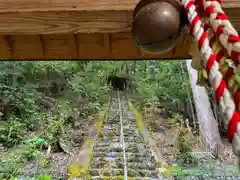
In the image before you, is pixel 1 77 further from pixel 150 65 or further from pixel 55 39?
pixel 55 39

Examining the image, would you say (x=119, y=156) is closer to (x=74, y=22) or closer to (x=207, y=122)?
(x=207, y=122)

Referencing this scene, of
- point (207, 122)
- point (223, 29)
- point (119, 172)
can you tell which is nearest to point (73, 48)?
point (223, 29)

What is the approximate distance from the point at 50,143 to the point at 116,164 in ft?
3.80

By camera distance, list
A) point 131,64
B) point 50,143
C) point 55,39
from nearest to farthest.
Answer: point 55,39 < point 50,143 < point 131,64

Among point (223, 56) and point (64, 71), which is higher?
point (223, 56)

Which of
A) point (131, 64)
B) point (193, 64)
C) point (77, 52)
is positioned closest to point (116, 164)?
point (77, 52)

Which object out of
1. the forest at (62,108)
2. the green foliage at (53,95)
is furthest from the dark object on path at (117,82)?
the forest at (62,108)

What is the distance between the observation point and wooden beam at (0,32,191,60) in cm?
103

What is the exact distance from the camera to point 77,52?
3.48 feet

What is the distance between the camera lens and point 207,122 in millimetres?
4559

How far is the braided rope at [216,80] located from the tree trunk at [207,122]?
3.39 metres

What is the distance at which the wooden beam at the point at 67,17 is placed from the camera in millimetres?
864

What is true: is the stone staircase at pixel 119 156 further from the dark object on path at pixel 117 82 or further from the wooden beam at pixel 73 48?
the dark object on path at pixel 117 82

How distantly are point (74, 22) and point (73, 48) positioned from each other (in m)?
0.18
